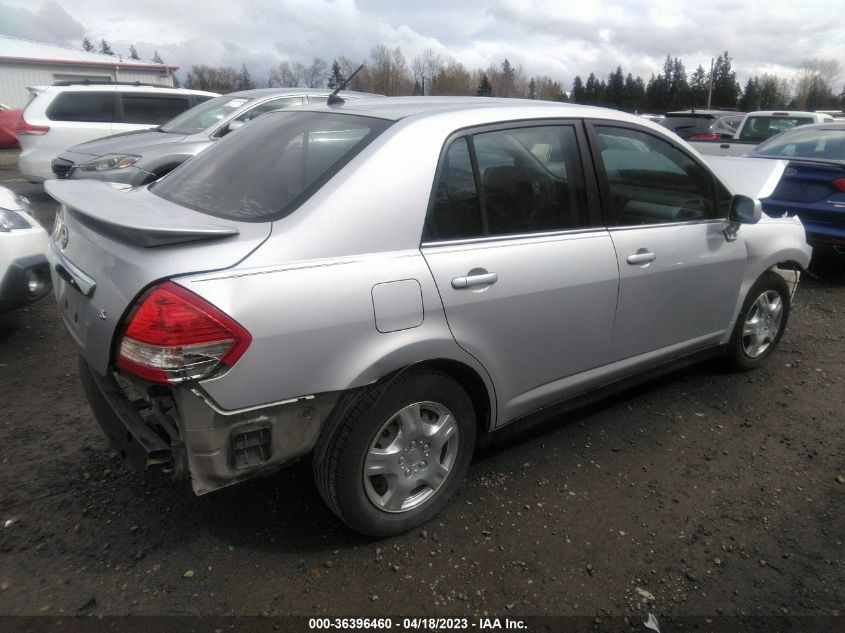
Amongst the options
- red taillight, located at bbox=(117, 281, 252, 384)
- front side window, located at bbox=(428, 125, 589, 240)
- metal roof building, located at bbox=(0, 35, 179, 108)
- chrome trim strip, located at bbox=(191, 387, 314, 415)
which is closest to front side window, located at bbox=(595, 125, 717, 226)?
front side window, located at bbox=(428, 125, 589, 240)

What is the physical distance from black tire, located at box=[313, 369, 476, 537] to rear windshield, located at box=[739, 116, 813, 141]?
37.8ft

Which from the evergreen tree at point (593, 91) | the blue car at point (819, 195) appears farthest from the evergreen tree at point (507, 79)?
the evergreen tree at point (593, 91)

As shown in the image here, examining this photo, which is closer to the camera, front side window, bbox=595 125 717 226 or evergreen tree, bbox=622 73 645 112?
front side window, bbox=595 125 717 226

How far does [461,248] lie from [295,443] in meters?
0.97

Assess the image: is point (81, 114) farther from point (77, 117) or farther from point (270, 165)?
point (270, 165)

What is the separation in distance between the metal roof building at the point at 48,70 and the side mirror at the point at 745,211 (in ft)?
127

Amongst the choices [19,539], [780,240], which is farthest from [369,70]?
[19,539]

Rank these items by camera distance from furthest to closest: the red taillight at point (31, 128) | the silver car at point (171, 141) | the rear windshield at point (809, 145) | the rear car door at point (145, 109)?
the rear car door at point (145, 109) → the red taillight at point (31, 128) → the silver car at point (171, 141) → the rear windshield at point (809, 145)

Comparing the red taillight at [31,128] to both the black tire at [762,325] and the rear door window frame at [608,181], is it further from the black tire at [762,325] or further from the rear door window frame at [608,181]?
the black tire at [762,325]

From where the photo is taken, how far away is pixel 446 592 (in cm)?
238

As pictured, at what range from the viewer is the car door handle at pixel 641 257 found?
3.14 meters

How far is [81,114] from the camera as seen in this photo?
10406mm

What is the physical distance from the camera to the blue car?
20.4 feet

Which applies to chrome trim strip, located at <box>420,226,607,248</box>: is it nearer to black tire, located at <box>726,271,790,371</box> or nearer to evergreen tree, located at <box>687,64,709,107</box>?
black tire, located at <box>726,271,790,371</box>
